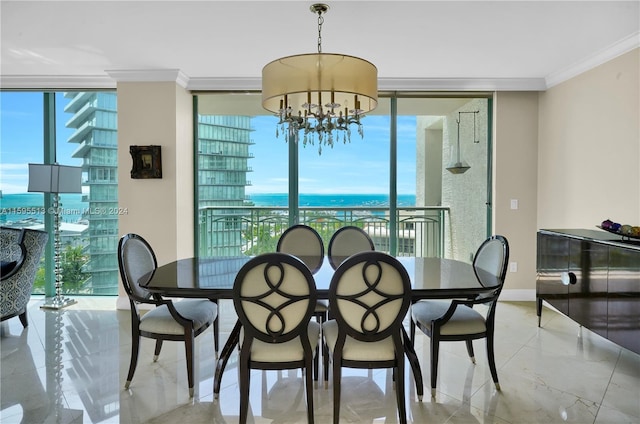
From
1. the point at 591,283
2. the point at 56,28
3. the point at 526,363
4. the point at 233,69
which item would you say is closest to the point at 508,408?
the point at 526,363

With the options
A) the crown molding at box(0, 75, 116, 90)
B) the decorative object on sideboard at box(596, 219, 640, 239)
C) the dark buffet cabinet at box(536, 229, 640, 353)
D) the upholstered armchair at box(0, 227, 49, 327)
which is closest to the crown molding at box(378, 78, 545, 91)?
the dark buffet cabinet at box(536, 229, 640, 353)

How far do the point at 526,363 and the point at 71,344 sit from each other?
11.8 ft

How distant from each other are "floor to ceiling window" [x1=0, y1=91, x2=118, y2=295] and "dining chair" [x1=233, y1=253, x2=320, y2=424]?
3.23 metres

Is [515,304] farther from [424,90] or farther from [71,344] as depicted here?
[71,344]

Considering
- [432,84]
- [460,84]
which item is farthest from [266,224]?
[460,84]

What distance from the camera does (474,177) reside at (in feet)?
15.8

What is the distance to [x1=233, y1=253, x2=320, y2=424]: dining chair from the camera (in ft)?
6.13

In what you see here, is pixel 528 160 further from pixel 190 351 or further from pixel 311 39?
pixel 190 351

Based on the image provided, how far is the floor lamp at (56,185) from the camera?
3936 millimetres

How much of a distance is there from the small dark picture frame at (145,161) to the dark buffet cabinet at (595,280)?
13.0 feet

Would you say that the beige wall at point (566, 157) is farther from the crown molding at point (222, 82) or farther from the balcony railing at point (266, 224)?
the balcony railing at point (266, 224)

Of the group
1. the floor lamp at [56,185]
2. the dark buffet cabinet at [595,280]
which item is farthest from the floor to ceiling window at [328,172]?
the floor lamp at [56,185]

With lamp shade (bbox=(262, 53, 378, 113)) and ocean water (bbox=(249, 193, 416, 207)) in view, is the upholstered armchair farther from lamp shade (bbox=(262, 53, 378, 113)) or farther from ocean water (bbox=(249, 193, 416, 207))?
lamp shade (bbox=(262, 53, 378, 113))

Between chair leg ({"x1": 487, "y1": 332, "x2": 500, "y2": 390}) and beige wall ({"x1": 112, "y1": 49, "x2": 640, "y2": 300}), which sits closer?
chair leg ({"x1": 487, "y1": 332, "x2": 500, "y2": 390})
